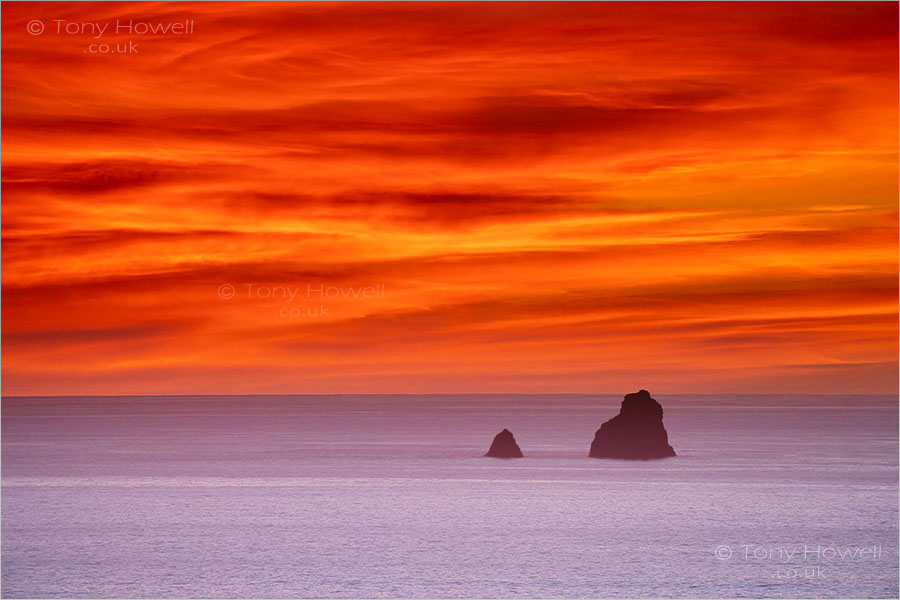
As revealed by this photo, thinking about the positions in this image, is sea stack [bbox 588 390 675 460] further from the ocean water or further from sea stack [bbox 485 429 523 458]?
sea stack [bbox 485 429 523 458]

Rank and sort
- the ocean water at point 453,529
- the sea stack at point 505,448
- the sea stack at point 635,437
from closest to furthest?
the ocean water at point 453,529 → the sea stack at point 635,437 → the sea stack at point 505,448

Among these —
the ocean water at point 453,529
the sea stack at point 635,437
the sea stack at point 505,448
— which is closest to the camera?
the ocean water at point 453,529

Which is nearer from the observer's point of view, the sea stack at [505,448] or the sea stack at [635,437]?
the sea stack at [635,437]

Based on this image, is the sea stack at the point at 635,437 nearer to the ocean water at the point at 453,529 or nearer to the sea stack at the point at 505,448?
the ocean water at the point at 453,529

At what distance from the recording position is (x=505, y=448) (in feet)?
528

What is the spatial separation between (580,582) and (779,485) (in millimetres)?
59792

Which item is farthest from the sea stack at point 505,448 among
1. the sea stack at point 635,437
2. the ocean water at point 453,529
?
the sea stack at point 635,437

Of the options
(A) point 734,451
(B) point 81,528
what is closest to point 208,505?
(B) point 81,528

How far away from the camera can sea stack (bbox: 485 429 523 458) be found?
160 meters

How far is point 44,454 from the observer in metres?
169

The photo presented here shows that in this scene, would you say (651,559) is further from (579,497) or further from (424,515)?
(579,497)

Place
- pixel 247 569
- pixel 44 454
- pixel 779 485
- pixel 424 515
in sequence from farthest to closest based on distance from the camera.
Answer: pixel 44 454 < pixel 779 485 < pixel 424 515 < pixel 247 569

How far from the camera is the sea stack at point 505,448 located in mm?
159750

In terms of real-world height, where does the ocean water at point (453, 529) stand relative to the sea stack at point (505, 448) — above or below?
below
